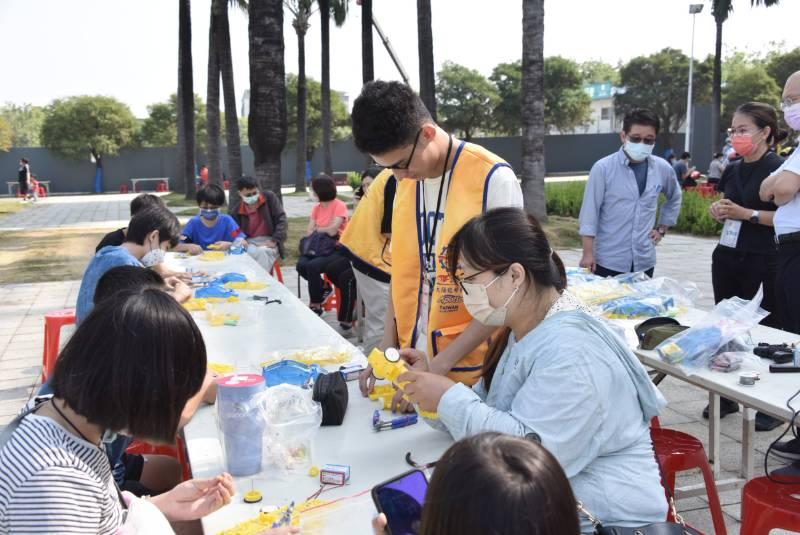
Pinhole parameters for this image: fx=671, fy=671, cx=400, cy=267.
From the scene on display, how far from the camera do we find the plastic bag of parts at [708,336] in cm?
277

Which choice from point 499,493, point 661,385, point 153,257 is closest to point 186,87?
point 153,257

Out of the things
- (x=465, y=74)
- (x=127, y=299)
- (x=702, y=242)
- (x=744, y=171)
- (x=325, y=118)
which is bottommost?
(x=702, y=242)

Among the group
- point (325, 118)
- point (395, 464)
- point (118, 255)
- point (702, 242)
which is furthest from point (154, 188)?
point (395, 464)

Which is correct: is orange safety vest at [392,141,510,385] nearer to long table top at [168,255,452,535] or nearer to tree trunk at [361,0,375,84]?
long table top at [168,255,452,535]

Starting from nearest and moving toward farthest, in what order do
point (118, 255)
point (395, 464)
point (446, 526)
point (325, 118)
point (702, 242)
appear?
point (446, 526) < point (395, 464) < point (118, 255) < point (702, 242) < point (325, 118)

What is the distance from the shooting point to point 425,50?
1305 cm

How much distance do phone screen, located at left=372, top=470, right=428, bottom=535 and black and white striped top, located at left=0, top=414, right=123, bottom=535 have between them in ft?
2.01

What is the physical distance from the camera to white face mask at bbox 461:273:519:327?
185cm

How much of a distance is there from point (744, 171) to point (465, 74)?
1388 inches

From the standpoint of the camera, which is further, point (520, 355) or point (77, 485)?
point (520, 355)

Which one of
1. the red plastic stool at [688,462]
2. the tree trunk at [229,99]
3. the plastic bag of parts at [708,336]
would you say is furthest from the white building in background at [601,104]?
the red plastic stool at [688,462]

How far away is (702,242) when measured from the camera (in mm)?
12570

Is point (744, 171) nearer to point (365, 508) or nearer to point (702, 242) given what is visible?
point (365, 508)

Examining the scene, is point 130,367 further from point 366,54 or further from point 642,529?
point 366,54
